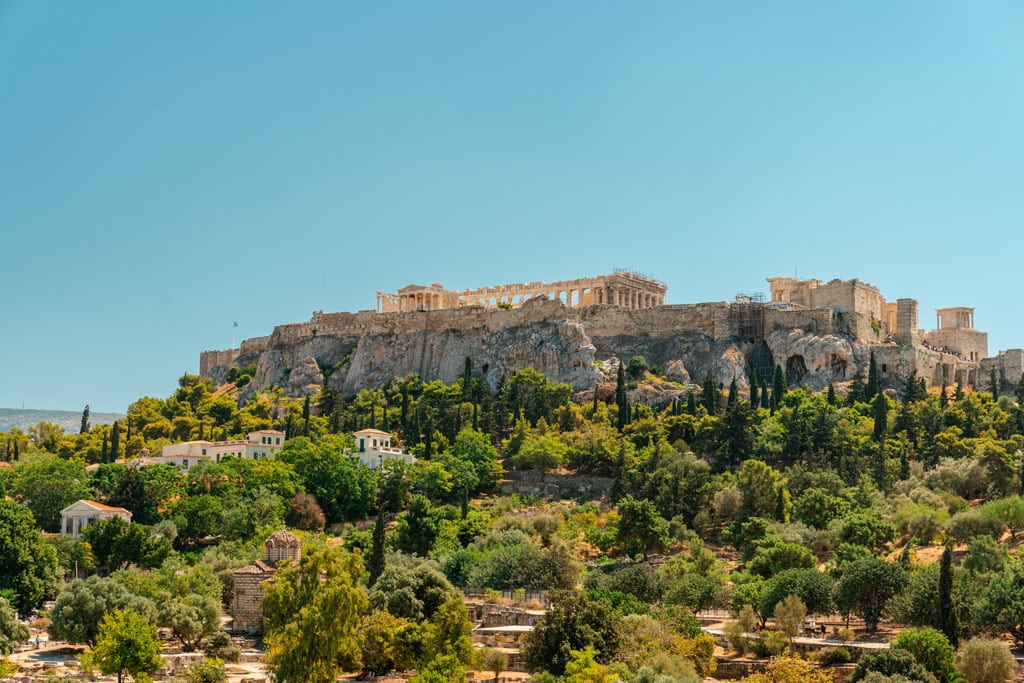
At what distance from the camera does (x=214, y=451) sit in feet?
281

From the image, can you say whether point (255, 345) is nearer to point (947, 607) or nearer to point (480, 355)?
point (480, 355)

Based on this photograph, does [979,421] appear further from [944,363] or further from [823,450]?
[944,363]

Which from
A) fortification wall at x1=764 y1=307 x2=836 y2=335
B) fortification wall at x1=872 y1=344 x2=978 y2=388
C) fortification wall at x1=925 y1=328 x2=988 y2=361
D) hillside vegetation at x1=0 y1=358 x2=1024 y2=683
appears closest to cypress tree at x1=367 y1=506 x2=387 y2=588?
hillside vegetation at x1=0 y1=358 x2=1024 y2=683

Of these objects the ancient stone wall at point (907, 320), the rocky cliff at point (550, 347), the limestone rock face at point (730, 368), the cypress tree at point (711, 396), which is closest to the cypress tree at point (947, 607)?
the cypress tree at point (711, 396)

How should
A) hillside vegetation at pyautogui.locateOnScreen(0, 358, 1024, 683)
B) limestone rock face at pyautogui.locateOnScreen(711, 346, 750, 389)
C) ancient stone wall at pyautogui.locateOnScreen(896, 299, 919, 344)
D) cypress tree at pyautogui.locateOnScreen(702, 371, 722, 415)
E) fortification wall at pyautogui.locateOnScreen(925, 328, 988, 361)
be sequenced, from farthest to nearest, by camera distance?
1. fortification wall at pyautogui.locateOnScreen(925, 328, 988, 361)
2. ancient stone wall at pyautogui.locateOnScreen(896, 299, 919, 344)
3. limestone rock face at pyautogui.locateOnScreen(711, 346, 750, 389)
4. cypress tree at pyautogui.locateOnScreen(702, 371, 722, 415)
5. hillside vegetation at pyautogui.locateOnScreen(0, 358, 1024, 683)

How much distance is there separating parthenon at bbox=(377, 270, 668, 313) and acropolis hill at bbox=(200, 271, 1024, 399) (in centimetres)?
11

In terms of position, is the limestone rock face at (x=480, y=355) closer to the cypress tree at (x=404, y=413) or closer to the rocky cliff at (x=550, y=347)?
the rocky cliff at (x=550, y=347)

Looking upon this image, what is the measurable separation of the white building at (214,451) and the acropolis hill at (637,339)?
1901cm

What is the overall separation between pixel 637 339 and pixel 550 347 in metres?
6.22

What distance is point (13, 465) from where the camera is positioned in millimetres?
78812

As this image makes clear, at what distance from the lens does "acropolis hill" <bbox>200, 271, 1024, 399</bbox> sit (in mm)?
95125

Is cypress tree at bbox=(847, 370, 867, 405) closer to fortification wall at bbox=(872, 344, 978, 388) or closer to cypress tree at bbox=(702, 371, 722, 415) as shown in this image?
fortification wall at bbox=(872, 344, 978, 388)

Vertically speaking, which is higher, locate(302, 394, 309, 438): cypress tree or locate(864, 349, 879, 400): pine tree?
locate(864, 349, 879, 400): pine tree

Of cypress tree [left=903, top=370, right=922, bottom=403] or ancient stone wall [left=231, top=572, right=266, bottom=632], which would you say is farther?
cypress tree [left=903, top=370, right=922, bottom=403]
